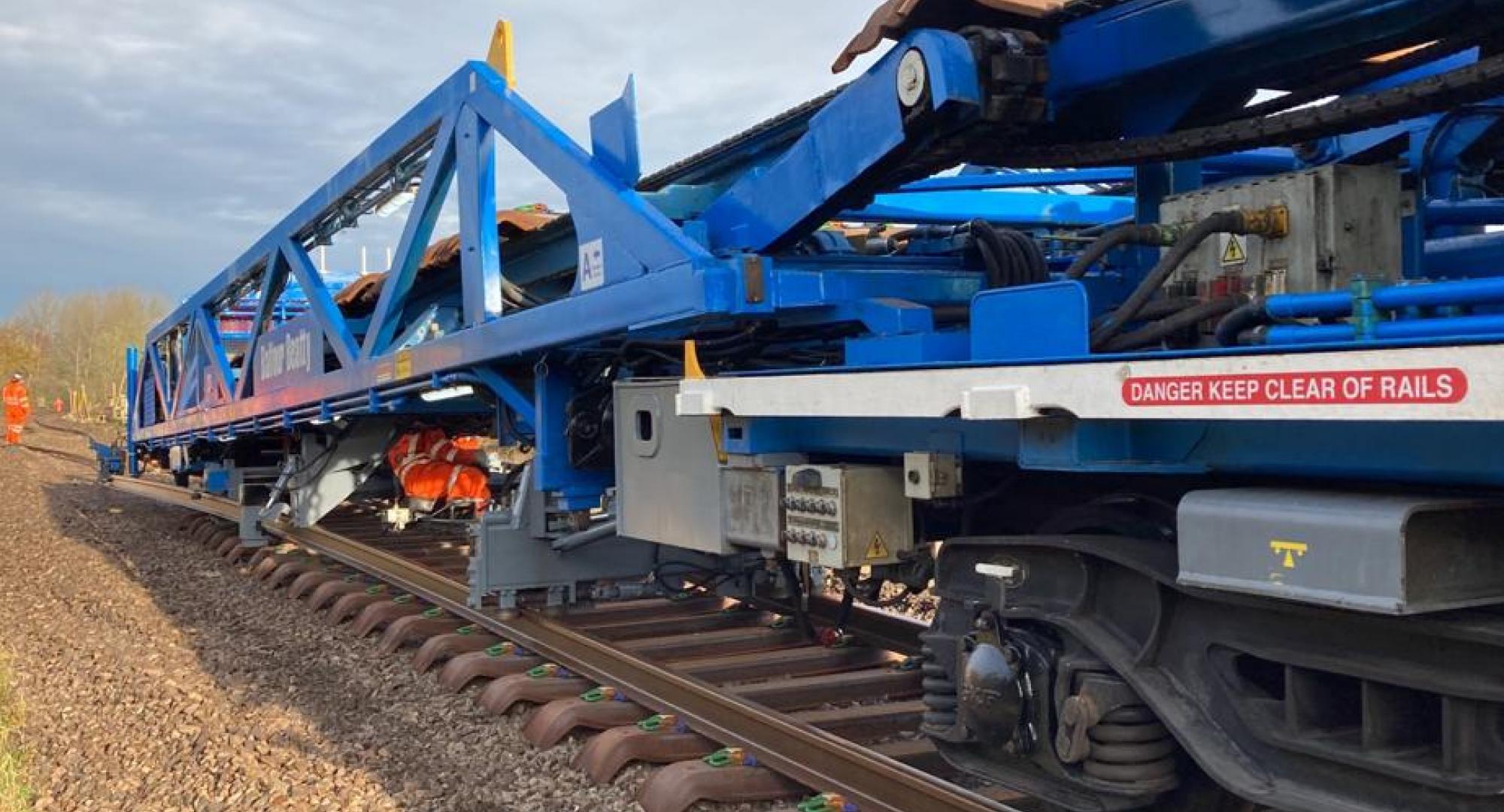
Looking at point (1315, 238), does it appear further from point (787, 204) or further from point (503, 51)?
point (503, 51)

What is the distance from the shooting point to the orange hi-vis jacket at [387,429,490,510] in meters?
8.96

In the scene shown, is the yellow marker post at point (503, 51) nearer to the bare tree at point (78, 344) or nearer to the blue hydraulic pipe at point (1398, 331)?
the blue hydraulic pipe at point (1398, 331)

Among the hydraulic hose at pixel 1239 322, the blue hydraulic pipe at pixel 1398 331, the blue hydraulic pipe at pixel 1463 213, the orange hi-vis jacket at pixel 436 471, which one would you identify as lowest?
the orange hi-vis jacket at pixel 436 471

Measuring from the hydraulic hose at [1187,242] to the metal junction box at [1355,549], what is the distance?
74 centimetres

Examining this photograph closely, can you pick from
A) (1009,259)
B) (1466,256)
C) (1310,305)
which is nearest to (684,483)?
(1009,259)

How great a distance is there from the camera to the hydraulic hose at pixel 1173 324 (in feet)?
10.3

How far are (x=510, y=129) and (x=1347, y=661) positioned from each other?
4.19 meters

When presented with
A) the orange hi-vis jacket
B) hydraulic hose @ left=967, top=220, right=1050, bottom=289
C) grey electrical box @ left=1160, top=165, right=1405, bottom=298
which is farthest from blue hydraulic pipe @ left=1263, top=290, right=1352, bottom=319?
the orange hi-vis jacket

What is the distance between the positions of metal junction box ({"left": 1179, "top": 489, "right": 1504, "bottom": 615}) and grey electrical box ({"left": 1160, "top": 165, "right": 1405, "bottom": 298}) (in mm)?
949

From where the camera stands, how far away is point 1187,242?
3215 mm

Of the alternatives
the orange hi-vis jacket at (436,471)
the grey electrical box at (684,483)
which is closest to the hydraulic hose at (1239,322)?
the grey electrical box at (684,483)

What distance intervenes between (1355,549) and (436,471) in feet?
24.3

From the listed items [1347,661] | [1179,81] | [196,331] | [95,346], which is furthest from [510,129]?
[95,346]

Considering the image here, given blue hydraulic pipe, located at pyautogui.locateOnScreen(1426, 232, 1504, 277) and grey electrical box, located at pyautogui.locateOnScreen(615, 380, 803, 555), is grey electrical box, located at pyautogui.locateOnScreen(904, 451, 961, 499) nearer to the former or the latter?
grey electrical box, located at pyautogui.locateOnScreen(615, 380, 803, 555)
